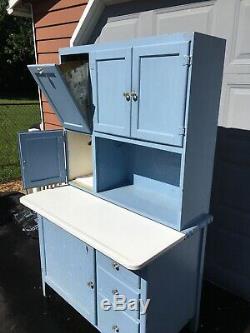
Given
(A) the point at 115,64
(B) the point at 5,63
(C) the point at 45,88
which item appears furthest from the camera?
(B) the point at 5,63

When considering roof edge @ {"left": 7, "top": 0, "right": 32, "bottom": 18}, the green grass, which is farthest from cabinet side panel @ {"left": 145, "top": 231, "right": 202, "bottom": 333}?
the green grass

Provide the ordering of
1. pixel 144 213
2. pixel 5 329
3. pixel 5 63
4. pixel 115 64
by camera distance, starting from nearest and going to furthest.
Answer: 1. pixel 115 64
2. pixel 144 213
3. pixel 5 329
4. pixel 5 63

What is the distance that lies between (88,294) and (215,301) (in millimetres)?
1254

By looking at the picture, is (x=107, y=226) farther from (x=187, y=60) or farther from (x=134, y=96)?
(x=187, y=60)

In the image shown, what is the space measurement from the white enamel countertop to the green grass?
3.53 m

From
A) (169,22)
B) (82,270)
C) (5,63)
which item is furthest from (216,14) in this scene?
(5,63)

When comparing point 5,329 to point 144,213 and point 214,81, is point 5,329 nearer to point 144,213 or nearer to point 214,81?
point 144,213

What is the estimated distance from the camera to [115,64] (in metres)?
2.09

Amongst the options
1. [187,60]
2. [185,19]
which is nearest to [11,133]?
[185,19]

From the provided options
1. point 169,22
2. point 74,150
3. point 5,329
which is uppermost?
point 169,22

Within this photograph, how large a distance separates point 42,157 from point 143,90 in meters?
1.13

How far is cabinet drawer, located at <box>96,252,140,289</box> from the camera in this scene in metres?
1.96

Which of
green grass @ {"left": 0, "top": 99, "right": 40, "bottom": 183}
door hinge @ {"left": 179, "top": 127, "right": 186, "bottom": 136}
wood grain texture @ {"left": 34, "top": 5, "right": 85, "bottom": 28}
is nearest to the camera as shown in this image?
door hinge @ {"left": 179, "top": 127, "right": 186, "bottom": 136}

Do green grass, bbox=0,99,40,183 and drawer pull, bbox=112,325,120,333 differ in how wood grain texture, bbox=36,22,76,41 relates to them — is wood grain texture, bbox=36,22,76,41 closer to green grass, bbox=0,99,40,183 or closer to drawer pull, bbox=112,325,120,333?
green grass, bbox=0,99,40,183
